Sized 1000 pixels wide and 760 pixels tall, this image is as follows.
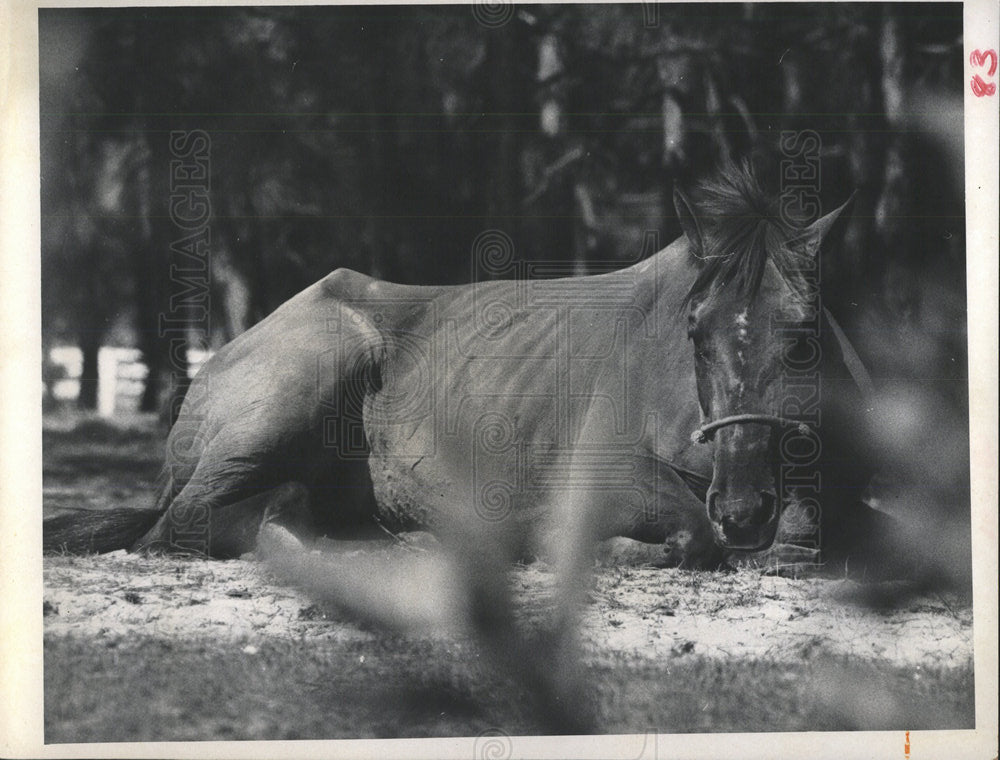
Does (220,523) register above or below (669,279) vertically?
below

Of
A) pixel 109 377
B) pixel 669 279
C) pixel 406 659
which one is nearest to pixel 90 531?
pixel 109 377

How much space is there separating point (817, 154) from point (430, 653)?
2663mm

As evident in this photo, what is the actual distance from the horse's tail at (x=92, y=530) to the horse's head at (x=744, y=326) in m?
2.41

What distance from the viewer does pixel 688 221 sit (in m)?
3.81

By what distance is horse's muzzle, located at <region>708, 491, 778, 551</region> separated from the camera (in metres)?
3.74

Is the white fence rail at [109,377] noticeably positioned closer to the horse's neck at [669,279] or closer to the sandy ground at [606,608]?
the sandy ground at [606,608]

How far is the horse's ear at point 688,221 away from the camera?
12.5 ft

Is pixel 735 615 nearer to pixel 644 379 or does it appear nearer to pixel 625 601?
pixel 625 601

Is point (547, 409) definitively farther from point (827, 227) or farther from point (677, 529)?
point (827, 227)

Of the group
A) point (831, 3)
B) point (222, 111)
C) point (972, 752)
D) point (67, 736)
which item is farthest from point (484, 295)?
point (972, 752)

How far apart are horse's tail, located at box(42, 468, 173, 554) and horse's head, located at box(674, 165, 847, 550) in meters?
2.41

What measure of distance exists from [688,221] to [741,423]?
88 cm

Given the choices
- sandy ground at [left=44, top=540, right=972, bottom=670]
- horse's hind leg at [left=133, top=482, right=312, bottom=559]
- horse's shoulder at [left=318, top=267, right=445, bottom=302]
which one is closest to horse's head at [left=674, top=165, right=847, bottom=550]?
sandy ground at [left=44, top=540, right=972, bottom=670]

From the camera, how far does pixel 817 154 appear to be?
383 cm
